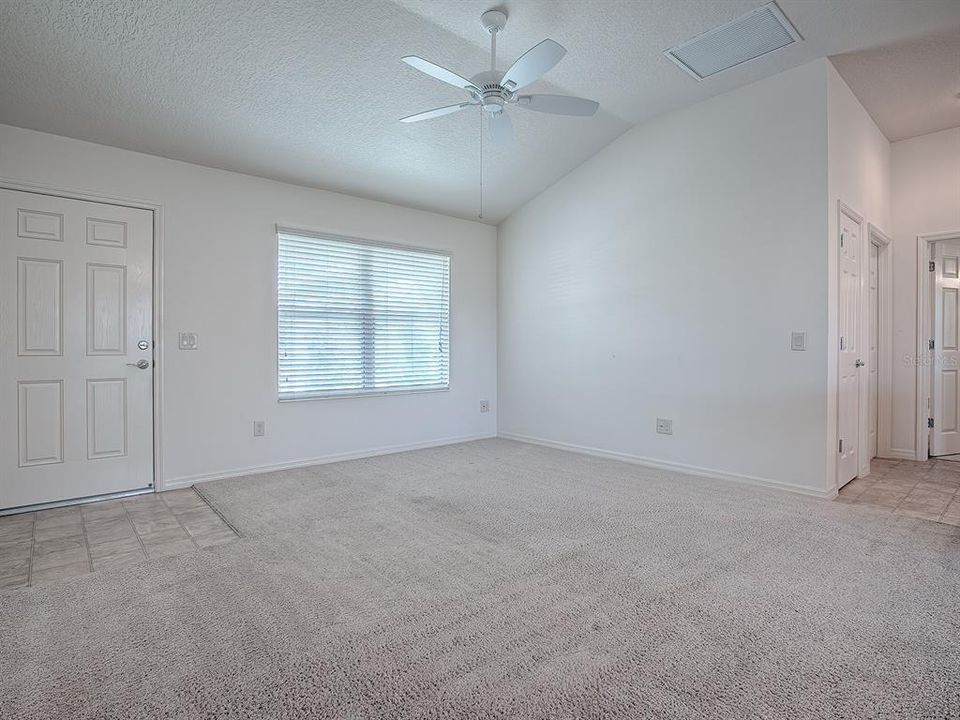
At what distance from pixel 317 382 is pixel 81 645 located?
2.98 metres

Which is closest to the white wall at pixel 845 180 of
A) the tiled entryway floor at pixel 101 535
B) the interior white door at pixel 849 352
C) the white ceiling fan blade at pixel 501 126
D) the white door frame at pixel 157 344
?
the interior white door at pixel 849 352

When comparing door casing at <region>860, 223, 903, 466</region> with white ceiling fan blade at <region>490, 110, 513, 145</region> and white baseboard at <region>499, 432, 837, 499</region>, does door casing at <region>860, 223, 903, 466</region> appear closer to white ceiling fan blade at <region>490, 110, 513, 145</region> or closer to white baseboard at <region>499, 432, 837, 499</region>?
white baseboard at <region>499, 432, 837, 499</region>

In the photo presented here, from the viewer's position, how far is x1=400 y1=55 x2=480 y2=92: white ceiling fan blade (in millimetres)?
2479

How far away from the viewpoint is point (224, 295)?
13.6 ft

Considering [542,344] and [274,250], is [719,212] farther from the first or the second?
[274,250]

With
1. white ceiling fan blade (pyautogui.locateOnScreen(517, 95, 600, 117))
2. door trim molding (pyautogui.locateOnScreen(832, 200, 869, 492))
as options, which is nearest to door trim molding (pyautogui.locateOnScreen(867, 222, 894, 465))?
door trim molding (pyautogui.locateOnScreen(832, 200, 869, 492))

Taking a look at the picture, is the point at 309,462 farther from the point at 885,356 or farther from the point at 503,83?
the point at 885,356

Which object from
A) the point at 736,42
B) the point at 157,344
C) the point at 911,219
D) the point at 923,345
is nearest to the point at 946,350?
the point at 923,345

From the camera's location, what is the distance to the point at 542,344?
5.50 meters

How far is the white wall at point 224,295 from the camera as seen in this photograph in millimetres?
3643

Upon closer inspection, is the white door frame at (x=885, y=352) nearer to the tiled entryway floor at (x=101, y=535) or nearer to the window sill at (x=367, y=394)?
the window sill at (x=367, y=394)

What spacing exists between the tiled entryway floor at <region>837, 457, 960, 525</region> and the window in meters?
3.74

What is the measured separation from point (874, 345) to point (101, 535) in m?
6.26

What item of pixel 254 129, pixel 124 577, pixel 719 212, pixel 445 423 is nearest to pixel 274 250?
pixel 254 129
